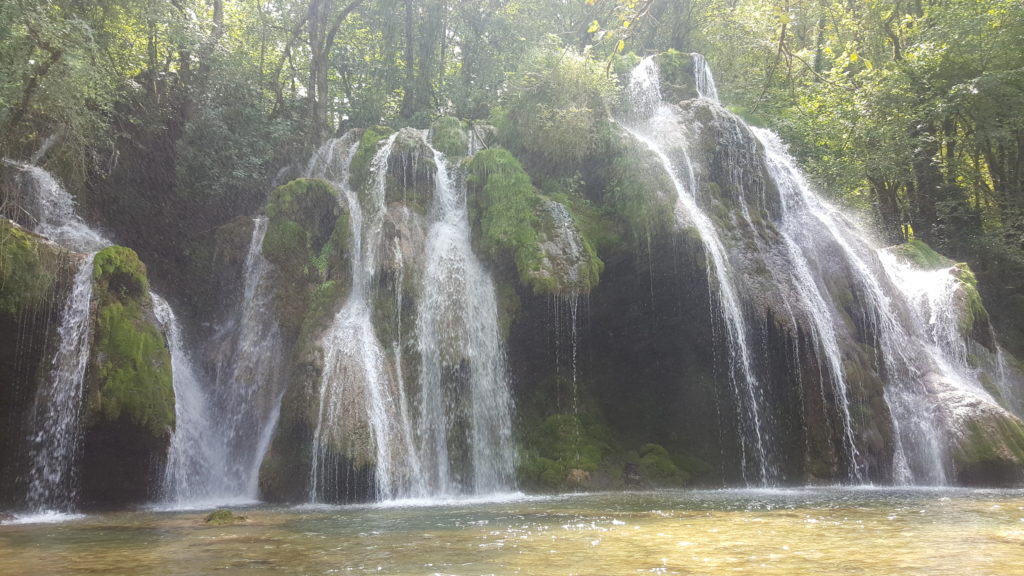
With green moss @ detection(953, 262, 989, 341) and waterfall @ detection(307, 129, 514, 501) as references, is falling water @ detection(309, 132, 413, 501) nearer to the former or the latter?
waterfall @ detection(307, 129, 514, 501)

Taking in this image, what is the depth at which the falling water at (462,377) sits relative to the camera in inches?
476

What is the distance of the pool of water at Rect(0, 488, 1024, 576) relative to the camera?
441cm

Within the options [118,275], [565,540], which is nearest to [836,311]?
[565,540]

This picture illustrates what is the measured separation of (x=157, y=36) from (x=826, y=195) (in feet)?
66.9

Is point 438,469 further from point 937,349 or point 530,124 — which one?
point 937,349

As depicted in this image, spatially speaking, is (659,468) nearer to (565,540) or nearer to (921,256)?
(565,540)

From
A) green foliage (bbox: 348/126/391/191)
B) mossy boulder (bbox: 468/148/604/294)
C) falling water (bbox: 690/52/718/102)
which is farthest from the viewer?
falling water (bbox: 690/52/718/102)

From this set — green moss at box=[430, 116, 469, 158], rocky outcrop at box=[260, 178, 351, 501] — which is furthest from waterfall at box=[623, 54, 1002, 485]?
rocky outcrop at box=[260, 178, 351, 501]

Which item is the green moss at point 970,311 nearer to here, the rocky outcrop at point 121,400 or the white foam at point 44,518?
the rocky outcrop at point 121,400

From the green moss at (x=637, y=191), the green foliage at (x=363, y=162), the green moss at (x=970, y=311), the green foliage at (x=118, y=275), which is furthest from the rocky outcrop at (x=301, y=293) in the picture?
the green moss at (x=970, y=311)

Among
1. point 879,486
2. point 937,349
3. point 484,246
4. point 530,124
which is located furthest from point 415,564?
point 937,349

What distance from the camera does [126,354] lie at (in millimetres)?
10742

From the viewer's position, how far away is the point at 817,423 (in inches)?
493

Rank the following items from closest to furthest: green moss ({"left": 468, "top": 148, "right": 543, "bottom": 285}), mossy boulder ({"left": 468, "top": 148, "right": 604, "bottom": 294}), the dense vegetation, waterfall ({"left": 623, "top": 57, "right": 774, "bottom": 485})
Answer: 1. waterfall ({"left": 623, "top": 57, "right": 774, "bottom": 485})
2. mossy boulder ({"left": 468, "top": 148, "right": 604, "bottom": 294})
3. green moss ({"left": 468, "top": 148, "right": 543, "bottom": 285})
4. the dense vegetation
